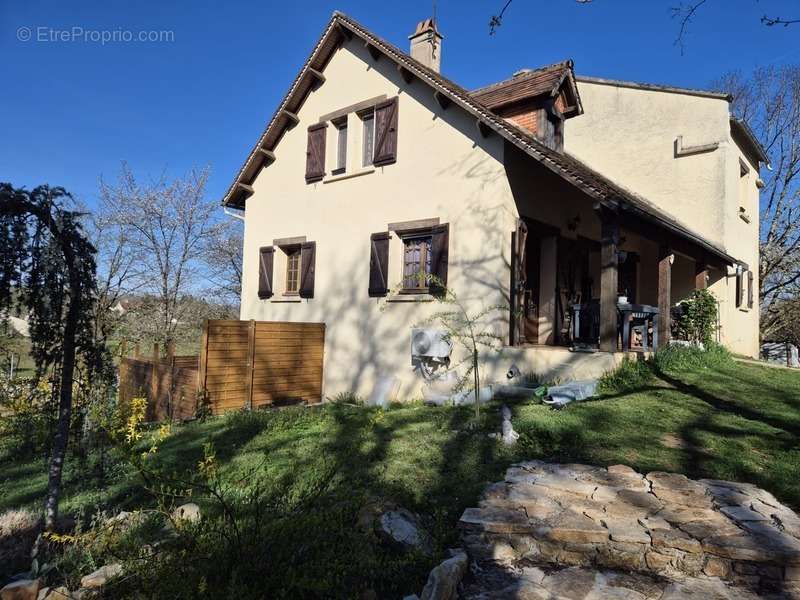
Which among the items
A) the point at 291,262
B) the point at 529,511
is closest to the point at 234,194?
the point at 291,262

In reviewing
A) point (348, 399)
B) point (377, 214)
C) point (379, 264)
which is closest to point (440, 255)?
point (379, 264)

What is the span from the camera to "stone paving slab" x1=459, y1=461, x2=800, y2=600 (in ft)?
10.1

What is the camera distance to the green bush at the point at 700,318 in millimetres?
10438

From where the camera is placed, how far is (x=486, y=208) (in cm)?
902

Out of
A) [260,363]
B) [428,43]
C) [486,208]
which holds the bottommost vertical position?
[260,363]

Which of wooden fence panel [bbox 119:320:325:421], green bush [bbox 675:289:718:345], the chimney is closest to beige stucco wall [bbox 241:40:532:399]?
wooden fence panel [bbox 119:320:325:421]

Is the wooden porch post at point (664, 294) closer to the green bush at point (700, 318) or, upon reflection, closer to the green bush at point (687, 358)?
the green bush at point (687, 358)

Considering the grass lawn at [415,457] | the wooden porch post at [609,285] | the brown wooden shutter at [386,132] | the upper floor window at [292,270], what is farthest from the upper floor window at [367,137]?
the grass lawn at [415,457]

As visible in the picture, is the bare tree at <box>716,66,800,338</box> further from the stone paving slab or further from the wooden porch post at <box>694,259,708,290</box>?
the stone paving slab

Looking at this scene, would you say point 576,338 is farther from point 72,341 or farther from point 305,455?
point 72,341

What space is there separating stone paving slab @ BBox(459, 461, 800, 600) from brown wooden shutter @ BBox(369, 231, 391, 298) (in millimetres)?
6504

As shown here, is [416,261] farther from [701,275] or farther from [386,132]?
[701,275]

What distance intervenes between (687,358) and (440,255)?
4.90 metres

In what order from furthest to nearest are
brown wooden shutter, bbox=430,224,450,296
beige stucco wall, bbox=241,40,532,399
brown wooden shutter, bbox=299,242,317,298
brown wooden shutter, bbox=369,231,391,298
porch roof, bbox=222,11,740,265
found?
brown wooden shutter, bbox=299,242,317,298
brown wooden shutter, bbox=369,231,391,298
brown wooden shutter, bbox=430,224,450,296
beige stucco wall, bbox=241,40,532,399
porch roof, bbox=222,11,740,265
